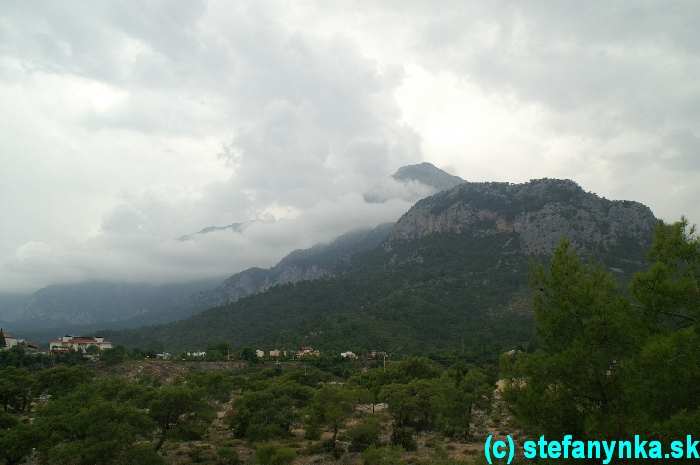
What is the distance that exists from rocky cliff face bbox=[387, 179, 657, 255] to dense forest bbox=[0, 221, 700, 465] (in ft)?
287

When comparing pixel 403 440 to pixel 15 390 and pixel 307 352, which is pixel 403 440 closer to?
pixel 15 390

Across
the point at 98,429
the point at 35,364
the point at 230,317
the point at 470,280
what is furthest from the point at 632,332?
the point at 230,317

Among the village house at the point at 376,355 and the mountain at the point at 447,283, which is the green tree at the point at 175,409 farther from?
the mountain at the point at 447,283

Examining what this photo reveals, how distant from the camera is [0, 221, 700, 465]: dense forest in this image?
9992 millimetres

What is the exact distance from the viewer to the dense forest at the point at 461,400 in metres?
9.99

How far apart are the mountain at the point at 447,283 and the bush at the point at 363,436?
186ft

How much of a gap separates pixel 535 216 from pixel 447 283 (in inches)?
1528

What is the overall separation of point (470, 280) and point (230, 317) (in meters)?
78.8

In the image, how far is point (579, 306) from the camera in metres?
11.8

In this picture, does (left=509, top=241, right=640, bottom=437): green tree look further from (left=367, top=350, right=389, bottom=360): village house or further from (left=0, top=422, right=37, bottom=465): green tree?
(left=367, top=350, right=389, bottom=360): village house

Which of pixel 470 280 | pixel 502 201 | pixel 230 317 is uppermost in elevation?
pixel 502 201

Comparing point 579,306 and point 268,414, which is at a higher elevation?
point 579,306

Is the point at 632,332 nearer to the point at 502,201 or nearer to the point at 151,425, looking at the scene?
the point at 151,425

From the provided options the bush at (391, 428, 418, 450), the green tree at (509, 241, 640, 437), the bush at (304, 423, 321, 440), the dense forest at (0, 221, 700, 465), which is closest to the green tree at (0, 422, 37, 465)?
the dense forest at (0, 221, 700, 465)
